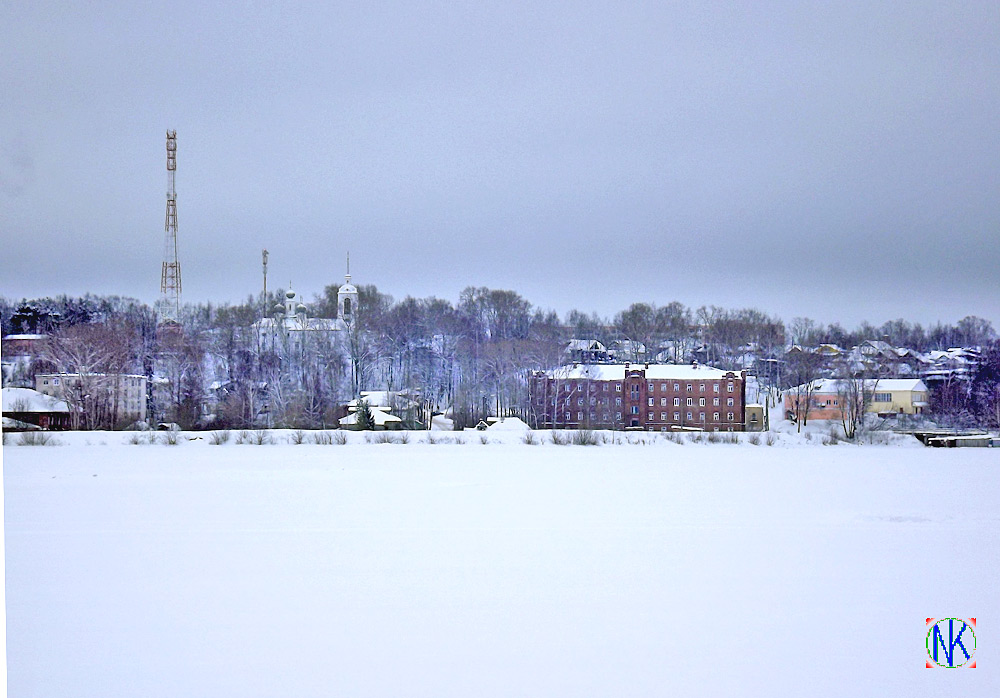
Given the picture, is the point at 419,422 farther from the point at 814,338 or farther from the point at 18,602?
the point at 18,602

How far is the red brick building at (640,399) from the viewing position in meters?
24.2

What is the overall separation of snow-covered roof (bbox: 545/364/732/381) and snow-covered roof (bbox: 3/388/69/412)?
43.3ft

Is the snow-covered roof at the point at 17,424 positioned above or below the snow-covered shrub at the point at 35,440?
above

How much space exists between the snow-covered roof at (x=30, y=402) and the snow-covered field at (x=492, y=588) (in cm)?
1313

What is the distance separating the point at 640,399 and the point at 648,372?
1.08m

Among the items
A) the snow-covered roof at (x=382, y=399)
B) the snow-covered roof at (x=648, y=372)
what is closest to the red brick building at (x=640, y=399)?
the snow-covered roof at (x=648, y=372)

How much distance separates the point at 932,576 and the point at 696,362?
71.4ft

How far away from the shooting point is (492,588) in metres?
5.06

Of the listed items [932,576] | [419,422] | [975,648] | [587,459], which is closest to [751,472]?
[587,459]

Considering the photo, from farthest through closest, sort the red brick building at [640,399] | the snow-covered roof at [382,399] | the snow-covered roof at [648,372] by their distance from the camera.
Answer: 1. the snow-covered roof at [648,372]
2. the snow-covered roof at [382,399]
3. the red brick building at [640,399]

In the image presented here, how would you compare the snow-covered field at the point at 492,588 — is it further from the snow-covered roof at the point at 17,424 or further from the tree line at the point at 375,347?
the tree line at the point at 375,347

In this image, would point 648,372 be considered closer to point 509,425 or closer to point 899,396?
point 509,425

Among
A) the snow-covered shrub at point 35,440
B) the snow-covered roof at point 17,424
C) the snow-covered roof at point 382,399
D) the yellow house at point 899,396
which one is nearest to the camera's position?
the snow-covered shrub at point 35,440

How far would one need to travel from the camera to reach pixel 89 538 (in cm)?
645
